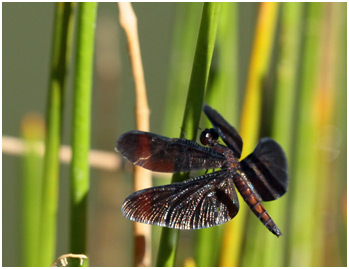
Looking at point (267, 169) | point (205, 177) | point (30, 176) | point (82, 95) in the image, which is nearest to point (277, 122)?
point (267, 169)

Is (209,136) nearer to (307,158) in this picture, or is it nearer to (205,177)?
(205,177)

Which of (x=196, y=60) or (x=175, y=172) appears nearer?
(x=196, y=60)

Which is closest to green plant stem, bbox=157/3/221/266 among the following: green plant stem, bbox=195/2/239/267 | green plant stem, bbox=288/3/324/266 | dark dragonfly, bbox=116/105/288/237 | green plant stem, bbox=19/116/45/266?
dark dragonfly, bbox=116/105/288/237

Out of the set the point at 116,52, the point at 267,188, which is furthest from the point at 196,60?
the point at 116,52

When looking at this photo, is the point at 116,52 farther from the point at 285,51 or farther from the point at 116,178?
the point at 285,51

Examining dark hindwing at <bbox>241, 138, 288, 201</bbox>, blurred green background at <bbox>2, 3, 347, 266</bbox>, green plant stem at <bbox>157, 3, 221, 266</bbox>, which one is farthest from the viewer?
blurred green background at <bbox>2, 3, 347, 266</bbox>

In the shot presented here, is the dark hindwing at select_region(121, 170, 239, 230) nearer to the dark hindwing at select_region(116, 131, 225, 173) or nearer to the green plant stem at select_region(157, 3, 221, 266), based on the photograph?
the dark hindwing at select_region(116, 131, 225, 173)

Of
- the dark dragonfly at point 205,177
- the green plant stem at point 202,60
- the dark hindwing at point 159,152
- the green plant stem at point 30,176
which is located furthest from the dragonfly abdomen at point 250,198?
the green plant stem at point 30,176
